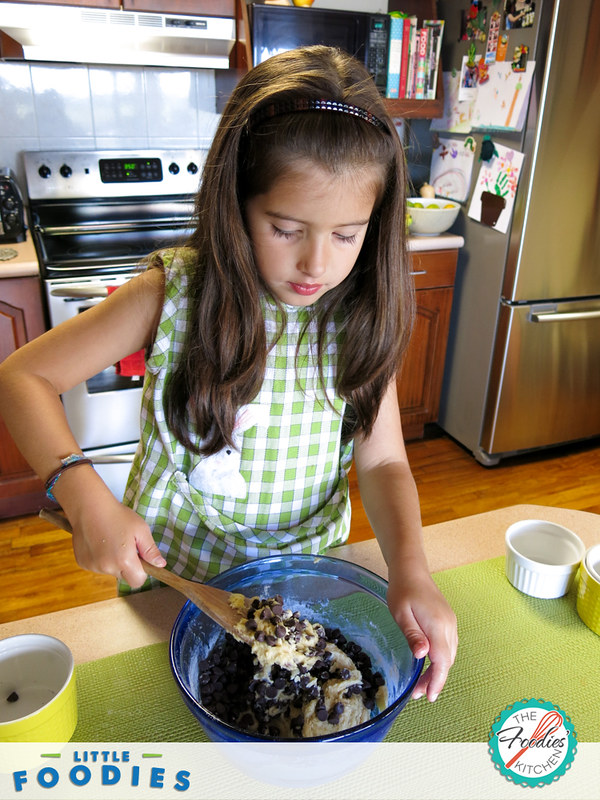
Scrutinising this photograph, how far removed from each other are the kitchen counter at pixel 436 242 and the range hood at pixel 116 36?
3.05 feet

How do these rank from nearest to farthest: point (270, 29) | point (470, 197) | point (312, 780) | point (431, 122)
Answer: point (312, 780) < point (270, 29) < point (470, 197) < point (431, 122)

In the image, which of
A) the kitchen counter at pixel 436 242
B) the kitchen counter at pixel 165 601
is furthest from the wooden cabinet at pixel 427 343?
the kitchen counter at pixel 165 601

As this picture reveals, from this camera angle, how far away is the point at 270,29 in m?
2.17

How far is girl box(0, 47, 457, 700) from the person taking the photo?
71 cm

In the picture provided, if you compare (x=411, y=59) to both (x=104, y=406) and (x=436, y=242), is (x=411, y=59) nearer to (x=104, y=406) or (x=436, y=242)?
(x=436, y=242)

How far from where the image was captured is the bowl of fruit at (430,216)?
2455mm

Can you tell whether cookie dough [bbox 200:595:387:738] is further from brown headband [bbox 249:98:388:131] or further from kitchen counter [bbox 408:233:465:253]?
kitchen counter [bbox 408:233:465:253]

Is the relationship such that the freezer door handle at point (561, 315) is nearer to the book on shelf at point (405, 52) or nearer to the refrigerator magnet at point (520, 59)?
the refrigerator magnet at point (520, 59)

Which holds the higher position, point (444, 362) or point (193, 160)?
point (193, 160)

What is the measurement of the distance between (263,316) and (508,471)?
2.01 metres

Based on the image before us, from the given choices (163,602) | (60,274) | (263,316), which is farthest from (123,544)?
(60,274)

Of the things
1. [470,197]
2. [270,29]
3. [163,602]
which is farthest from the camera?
[470,197]

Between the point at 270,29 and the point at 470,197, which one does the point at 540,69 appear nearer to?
the point at 470,197

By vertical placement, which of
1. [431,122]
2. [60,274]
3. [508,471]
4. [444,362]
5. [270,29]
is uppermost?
[270,29]
